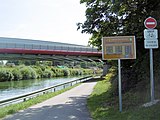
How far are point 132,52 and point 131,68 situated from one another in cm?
424

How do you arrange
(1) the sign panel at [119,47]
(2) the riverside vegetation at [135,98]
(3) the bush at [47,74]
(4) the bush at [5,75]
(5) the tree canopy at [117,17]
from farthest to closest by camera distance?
1. (3) the bush at [47,74]
2. (4) the bush at [5,75]
3. (5) the tree canopy at [117,17]
4. (1) the sign panel at [119,47]
5. (2) the riverside vegetation at [135,98]

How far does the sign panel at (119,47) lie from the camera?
1237 centimetres

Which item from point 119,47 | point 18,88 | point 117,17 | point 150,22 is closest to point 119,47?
point 119,47

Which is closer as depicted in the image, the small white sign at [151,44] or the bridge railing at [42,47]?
the small white sign at [151,44]

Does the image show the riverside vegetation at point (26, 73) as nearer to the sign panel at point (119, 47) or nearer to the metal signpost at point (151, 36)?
the sign panel at point (119, 47)

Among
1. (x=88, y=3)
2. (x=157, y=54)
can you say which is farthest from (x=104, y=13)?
(x=157, y=54)

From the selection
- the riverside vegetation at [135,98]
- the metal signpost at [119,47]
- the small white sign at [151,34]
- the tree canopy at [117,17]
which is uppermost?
the tree canopy at [117,17]

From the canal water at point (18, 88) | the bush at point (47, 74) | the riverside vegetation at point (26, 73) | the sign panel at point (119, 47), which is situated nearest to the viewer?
the sign panel at point (119, 47)

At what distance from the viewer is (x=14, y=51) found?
2067 inches

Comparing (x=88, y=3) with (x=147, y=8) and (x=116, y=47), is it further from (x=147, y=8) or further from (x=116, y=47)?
(x=116, y=47)

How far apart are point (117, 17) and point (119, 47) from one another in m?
5.74

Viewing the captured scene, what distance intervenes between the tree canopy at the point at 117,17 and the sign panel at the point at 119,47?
6.83 ft

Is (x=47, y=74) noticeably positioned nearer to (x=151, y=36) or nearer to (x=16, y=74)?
(x=16, y=74)

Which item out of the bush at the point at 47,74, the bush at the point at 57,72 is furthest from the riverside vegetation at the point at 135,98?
the bush at the point at 57,72
